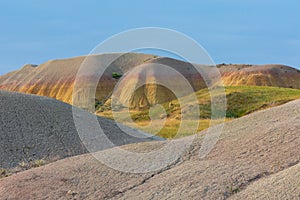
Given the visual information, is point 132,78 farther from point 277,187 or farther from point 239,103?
point 277,187

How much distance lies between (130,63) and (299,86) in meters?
37.8

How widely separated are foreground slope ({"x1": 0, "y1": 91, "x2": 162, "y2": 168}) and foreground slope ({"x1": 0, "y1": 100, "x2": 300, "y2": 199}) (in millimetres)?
7337

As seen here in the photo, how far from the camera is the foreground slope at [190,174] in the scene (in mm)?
11414

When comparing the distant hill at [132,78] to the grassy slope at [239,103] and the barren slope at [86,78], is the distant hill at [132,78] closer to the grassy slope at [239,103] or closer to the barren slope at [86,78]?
the barren slope at [86,78]

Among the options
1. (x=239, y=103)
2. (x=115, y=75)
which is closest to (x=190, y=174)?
(x=239, y=103)

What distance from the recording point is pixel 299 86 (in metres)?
94.2

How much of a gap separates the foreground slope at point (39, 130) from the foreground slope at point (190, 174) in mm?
7337

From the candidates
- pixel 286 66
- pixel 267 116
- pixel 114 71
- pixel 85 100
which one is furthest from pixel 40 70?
pixel 267 116

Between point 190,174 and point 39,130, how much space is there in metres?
14.0

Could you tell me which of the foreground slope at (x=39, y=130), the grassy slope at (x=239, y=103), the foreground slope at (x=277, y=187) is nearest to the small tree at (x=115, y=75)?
the grassy slope at (x=239, y=103)

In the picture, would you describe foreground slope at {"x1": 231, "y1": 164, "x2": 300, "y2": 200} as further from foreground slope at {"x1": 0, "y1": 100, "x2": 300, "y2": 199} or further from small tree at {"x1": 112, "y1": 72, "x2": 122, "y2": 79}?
small tree at {"x1": 112, "y1": 72, "x2": 122, "y2": 79}

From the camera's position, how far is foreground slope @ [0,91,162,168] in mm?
22469

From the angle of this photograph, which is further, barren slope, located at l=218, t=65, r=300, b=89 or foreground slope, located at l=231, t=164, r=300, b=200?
barren slope, located at l=218, t=65, r=300, b=89

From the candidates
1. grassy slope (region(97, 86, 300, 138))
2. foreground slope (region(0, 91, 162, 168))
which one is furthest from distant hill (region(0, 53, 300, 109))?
foreground slope (region(0, 91, 162, 168))
